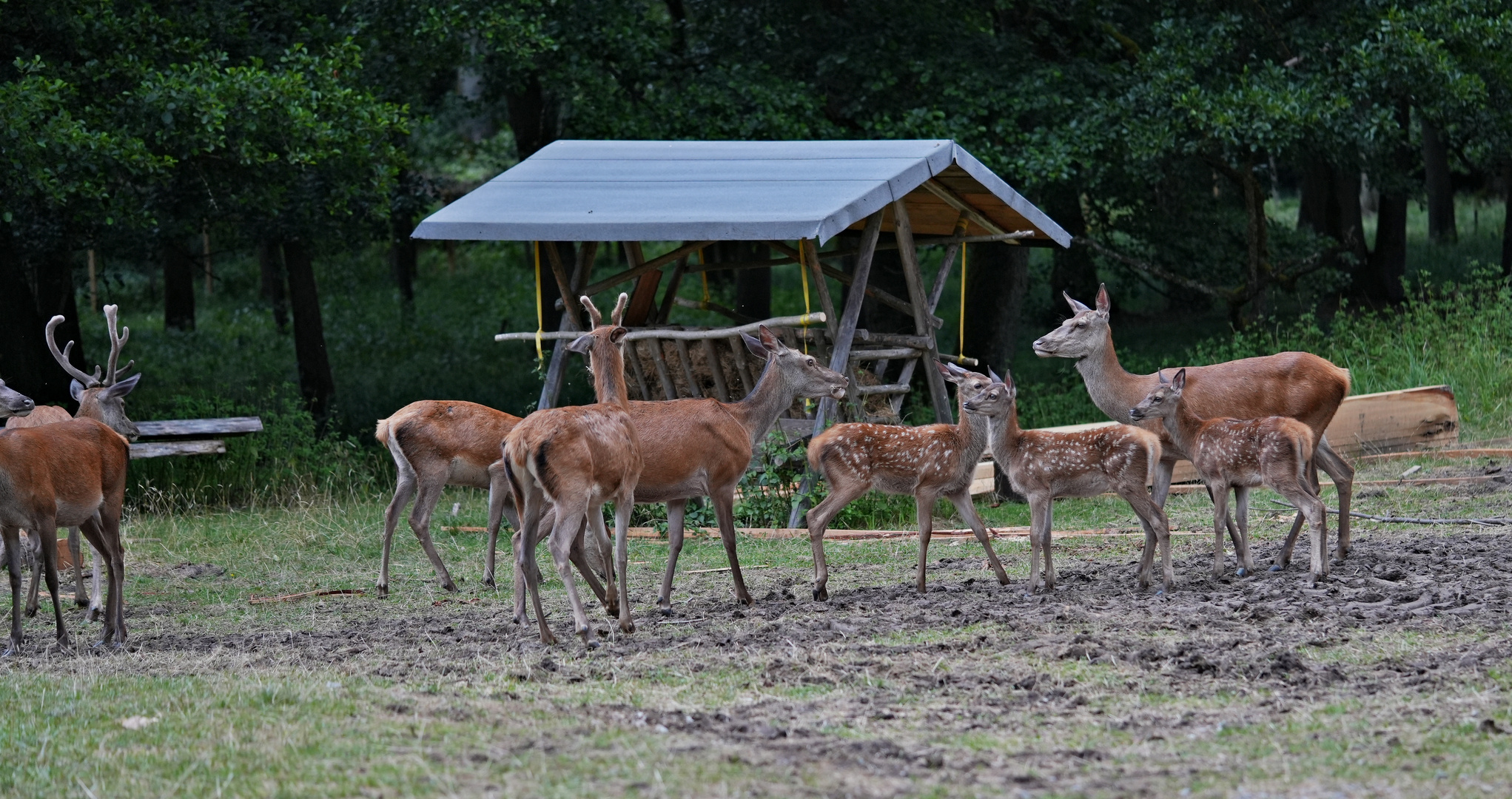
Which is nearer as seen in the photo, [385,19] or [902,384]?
[902,384]

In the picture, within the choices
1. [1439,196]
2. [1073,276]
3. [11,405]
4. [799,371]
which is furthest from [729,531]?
[1439,196]

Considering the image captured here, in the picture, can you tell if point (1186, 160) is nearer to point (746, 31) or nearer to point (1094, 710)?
point (746, 31)

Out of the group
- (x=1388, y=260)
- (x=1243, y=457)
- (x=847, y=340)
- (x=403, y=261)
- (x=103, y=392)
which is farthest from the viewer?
(x=403, y=261)

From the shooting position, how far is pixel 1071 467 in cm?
843

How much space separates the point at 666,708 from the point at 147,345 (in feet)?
70.4

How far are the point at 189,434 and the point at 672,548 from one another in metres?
7.67

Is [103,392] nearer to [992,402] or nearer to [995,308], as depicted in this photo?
[992,402]

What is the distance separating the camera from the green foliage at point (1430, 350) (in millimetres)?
14914

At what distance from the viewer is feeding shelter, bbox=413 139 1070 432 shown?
444 inches

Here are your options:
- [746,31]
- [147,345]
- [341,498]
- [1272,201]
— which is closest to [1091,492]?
[341,498]

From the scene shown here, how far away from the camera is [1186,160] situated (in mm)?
17828

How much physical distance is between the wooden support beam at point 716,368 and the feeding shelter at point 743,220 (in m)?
0.02

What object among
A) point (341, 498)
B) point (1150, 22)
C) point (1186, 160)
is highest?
point (1150, 22)

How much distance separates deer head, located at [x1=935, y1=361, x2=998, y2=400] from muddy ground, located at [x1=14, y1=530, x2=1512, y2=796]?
3.59 ft
